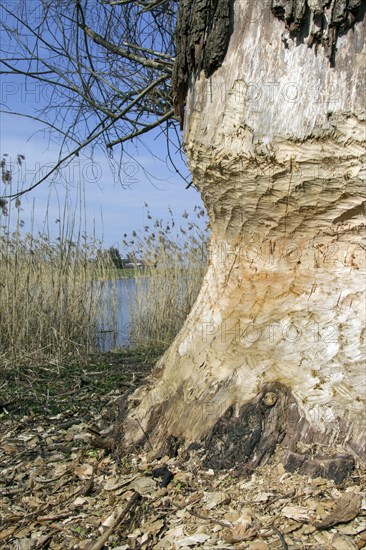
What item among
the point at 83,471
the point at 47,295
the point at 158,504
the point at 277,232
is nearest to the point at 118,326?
the point at 47,295

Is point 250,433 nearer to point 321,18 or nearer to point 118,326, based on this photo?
point 321,18

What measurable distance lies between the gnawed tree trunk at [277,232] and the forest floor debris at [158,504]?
88 mm

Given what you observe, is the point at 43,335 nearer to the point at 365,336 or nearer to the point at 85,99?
the point at 85,99

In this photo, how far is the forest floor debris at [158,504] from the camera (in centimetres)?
146

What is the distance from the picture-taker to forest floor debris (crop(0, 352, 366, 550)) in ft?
4.78

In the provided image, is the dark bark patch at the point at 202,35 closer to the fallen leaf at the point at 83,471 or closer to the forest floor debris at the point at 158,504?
the forest floor debris at the point at 158,504

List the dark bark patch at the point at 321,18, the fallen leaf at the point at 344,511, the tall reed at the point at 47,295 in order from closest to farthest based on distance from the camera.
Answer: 1. the fallen leaf at the point at 344,511
2. the dark bark patch at the point at 321,18
3. the tall reed at the point at 47,295

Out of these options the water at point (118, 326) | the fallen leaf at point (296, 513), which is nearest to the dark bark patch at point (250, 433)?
the fallen leaf at point (296, 513)

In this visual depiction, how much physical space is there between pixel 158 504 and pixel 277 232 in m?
0.99

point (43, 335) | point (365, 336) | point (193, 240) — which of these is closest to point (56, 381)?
point (43, 335)

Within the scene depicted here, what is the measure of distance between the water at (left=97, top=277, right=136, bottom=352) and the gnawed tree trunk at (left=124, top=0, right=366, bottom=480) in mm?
4144

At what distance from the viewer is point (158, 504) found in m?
1.66

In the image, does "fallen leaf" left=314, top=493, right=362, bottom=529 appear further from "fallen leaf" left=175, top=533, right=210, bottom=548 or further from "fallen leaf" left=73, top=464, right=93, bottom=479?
"fallen leaf" left=73, top=464, right=93, bottom=479

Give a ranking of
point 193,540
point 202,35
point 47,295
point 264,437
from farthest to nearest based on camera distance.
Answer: point 47,295 < point 202,35 < point 264,437 < point 193,540
